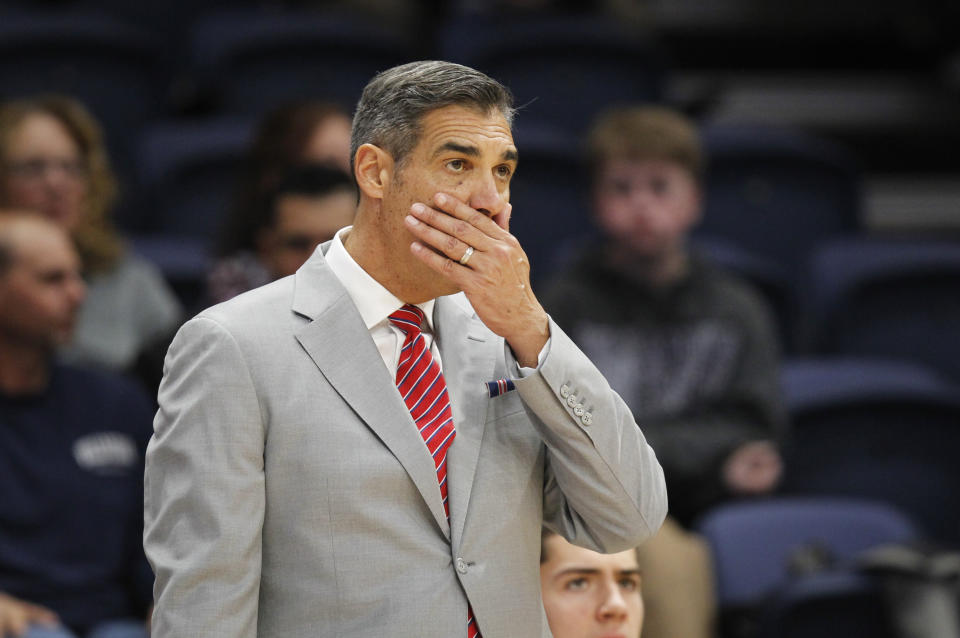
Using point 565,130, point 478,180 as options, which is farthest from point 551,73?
point 478,180

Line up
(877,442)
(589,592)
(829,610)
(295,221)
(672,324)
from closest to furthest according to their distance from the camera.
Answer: (589,592) → (295,221) → (829,610) → (672,324) → (877,442)

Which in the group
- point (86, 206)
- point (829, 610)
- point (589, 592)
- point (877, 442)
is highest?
point (86, 206)

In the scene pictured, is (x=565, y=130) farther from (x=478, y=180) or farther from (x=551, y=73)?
(x=478, y=180)

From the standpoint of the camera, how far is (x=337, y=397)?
1.62 m

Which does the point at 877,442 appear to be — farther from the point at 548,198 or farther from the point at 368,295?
the point at 368,295

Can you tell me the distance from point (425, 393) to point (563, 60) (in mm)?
3409

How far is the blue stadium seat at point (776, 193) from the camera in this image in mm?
4648

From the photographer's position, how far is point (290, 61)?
4906mm

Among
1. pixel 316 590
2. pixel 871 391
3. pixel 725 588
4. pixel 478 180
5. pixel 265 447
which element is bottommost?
pixel 725 588

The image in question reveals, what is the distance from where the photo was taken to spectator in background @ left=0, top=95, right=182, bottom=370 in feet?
12.4

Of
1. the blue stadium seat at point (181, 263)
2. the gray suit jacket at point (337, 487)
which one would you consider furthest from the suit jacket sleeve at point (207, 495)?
the blue stadium seat at point (181, 263)

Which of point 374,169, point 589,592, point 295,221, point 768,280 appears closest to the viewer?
point 374,169

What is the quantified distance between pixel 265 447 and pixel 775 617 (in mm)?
1739

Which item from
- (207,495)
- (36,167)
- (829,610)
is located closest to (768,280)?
(829,610)
